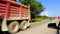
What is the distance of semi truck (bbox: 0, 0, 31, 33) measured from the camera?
36.3 feet

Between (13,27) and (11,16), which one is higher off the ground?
(11,16)

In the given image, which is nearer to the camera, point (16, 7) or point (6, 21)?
point (6, 21)

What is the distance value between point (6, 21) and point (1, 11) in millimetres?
779

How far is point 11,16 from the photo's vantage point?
1229 cm

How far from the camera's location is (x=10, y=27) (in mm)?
11562

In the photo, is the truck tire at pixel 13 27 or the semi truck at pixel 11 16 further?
the truck tire at pixel 13 27

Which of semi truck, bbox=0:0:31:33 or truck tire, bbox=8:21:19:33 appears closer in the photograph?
semi truck, bbox=0:0:31:33

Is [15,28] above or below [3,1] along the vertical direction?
below

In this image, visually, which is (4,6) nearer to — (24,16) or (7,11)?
(7,11)

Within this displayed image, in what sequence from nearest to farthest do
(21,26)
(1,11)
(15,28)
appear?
(1,11) < (15,28) < (21,26)

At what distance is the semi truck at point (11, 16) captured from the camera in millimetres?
11062

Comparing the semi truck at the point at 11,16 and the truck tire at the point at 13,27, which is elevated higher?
the semi truck at the point at 11,16

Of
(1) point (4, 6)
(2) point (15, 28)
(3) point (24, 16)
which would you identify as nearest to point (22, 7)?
(3) point (24, 16)

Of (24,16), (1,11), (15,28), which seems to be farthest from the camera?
(24,16)
